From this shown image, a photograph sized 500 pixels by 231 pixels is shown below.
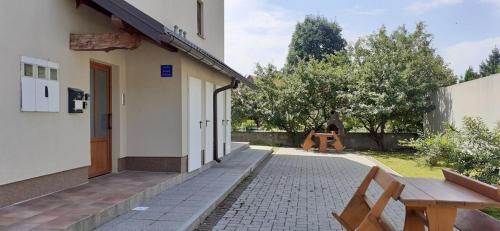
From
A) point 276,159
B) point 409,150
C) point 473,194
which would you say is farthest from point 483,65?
point 473,194

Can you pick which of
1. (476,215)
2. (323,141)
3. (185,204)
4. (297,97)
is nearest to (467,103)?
(323,141)

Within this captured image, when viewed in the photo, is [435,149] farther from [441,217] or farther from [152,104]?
[441,217]

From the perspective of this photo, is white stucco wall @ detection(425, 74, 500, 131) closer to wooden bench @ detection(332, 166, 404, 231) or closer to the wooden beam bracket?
wooden bench @ detection(332, 166, 404, 231)

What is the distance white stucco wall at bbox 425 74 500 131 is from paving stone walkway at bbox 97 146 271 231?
6.86 metres

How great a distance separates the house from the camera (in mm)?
5828

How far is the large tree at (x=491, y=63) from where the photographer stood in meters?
52.3

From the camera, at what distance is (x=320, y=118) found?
2025cm

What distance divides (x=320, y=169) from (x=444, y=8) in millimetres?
9674

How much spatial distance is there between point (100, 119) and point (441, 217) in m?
6.43

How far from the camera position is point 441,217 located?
415cm

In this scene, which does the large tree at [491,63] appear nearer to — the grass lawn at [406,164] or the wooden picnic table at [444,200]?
the grass lawn at [406,164]

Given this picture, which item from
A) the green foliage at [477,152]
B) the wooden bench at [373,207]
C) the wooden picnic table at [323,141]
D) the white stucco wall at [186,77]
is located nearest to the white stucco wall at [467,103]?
the green foliage at [477,152]

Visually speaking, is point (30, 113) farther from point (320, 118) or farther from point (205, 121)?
point (320, 118)

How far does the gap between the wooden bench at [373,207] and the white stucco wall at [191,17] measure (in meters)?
5.93
